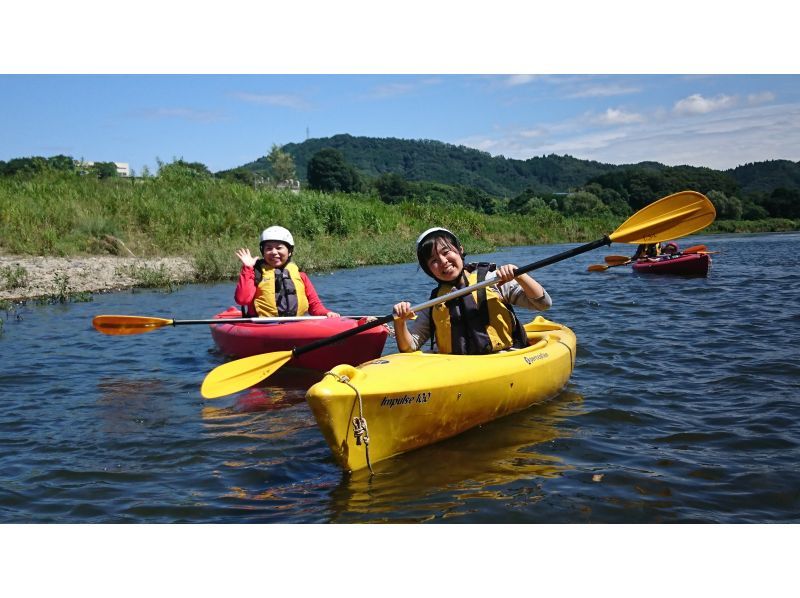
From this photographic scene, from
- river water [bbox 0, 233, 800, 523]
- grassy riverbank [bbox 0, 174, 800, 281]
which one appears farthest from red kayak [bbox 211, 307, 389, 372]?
grassy riverbank [bbox 0, 174, 800, 281]

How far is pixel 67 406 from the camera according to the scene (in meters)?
4.84

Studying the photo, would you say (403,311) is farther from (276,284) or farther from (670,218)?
(276,284)

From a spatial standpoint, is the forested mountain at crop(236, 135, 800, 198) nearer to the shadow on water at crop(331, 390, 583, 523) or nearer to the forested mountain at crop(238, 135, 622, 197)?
the forested mountain at crop(238, 135, 622, 197)

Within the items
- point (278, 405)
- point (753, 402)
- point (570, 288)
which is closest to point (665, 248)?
point (570, 288)

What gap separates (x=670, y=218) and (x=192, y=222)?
509 inches

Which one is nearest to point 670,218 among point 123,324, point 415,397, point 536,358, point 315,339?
point 536,358

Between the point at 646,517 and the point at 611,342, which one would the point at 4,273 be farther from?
the point at 646,517

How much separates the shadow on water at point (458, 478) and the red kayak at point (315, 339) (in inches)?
57.0

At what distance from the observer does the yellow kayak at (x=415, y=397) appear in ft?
10.5

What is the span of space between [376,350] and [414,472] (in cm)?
203

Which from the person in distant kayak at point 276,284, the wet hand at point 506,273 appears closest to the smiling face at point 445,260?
the wet hand at point 506,273

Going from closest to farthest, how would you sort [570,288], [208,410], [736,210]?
[208,410]
[570,288]
[736,210]

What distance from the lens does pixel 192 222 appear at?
1577 cm

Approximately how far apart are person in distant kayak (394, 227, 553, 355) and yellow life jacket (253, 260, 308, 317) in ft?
6.22
